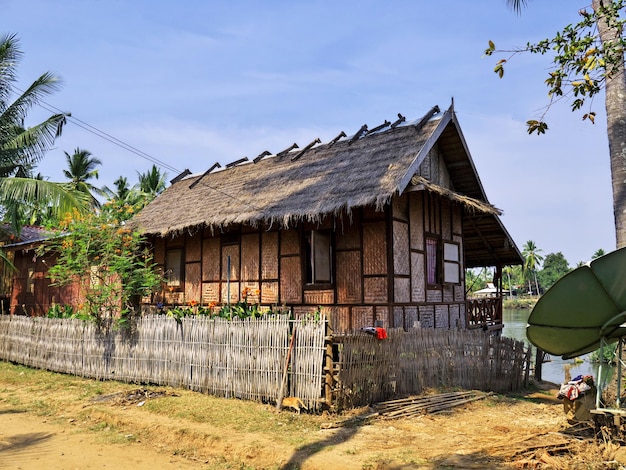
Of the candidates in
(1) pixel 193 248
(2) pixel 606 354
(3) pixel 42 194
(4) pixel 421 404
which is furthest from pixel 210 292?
(2) pixel 606 354

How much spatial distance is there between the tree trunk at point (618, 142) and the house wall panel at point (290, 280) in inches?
245

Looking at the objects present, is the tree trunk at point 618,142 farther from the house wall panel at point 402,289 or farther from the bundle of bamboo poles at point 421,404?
the house wall panel at point 402,289

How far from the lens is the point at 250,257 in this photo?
12.5 metres

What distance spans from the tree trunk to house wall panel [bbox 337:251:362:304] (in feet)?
15.7

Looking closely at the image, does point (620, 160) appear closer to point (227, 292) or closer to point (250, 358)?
point (250, 358)

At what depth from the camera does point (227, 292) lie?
12.8 m

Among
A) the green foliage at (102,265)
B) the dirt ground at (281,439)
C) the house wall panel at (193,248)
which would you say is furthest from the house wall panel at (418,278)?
the house wall panel at (193,248)

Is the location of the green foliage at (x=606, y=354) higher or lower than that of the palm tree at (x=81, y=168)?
lower

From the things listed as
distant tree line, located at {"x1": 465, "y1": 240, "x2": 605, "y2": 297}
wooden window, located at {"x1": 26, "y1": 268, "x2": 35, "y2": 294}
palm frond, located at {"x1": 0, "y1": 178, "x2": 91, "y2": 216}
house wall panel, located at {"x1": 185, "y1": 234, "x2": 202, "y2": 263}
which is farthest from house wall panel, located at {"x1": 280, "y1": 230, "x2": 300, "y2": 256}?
distant tree line, located at {"x1": 465, "y1": 240, "x2": 605, "y2": 297}

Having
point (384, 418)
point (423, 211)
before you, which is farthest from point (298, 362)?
point (423, 211)

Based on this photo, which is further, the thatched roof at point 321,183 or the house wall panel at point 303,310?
the house wall panel at point 303,310

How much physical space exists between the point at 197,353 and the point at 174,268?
5.77 m

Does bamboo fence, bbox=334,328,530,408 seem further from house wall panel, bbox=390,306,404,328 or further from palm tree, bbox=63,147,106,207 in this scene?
palm tree, bbox=63,147,106,207

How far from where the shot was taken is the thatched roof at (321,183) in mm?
10219
